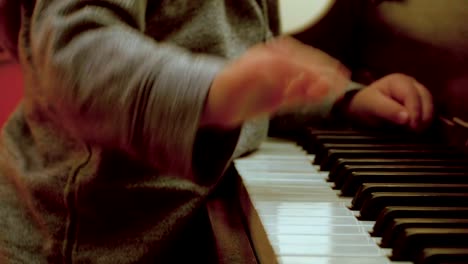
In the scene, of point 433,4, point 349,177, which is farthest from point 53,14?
point 433,4

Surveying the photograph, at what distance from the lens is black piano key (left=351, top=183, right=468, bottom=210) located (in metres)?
0.63

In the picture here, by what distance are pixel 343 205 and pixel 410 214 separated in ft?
0.29

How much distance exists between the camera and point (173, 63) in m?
0.53

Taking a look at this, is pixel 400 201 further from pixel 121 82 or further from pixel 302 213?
pixel 121 82

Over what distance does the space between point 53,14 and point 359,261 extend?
1.06 ft

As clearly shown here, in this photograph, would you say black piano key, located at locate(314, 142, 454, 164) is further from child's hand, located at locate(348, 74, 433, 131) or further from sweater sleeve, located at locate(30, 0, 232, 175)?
sweater sleeve, located at locate(30, 0, 232, 175)

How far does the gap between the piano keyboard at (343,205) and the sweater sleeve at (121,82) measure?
0.11 meters

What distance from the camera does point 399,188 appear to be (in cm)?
64

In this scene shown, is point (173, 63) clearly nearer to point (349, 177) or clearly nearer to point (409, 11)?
point (349, 177)

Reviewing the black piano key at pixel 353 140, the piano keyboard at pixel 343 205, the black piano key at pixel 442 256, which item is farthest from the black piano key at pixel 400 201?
the black piano key at pixel 353 140

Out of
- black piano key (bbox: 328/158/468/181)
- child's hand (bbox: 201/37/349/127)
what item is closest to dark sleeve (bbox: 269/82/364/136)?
black piano key (bbox: 328/158/468/181)

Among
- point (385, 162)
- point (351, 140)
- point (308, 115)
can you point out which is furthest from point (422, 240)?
point (308, 115)

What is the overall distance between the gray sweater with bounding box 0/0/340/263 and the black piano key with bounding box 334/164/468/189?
157mm

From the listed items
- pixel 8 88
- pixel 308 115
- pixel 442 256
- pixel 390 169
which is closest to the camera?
pixel 442 256
